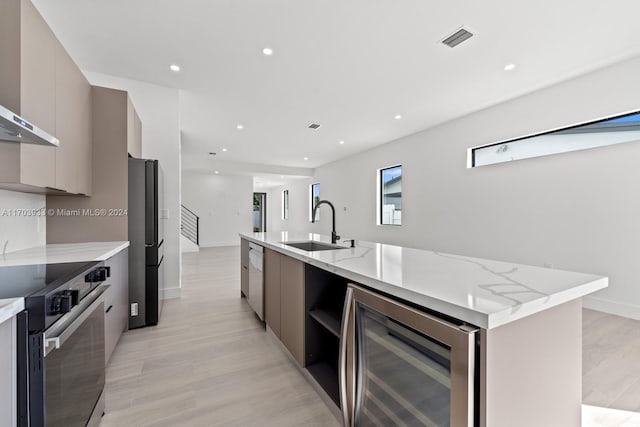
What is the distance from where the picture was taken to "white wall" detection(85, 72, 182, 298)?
11.3 feet

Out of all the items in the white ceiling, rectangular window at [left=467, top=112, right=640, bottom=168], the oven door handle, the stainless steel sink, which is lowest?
the oven door handle

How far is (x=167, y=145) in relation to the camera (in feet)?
11.7

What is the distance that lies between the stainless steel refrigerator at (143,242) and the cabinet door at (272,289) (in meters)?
1.18

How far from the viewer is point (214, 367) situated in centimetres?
197

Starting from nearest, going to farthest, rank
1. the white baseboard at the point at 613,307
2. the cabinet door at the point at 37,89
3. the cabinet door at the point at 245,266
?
the cabinet door at the point at 37,89, the white baseboard at the point at 613,307, the cabinet door at the point at 245,266

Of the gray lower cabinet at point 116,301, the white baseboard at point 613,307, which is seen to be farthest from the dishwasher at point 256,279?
the white baseboard at point 613,307

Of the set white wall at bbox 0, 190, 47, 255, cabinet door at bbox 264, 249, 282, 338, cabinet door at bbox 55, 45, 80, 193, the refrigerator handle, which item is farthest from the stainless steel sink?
white wall at bbox 0, 190, 47, 255

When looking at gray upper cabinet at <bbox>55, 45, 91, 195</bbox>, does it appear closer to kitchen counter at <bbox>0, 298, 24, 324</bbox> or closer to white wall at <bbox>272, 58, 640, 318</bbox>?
kitchen counter at <bbox>0, 298, 24, 324</bbox>

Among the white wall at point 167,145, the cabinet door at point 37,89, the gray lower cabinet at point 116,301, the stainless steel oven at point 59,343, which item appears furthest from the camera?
the white wall at point 167,145

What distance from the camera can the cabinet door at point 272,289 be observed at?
2141 millimetres

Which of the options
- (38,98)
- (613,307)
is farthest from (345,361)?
(613,307)

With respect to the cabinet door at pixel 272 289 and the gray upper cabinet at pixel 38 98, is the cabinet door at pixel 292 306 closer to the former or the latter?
the cabinet door at pixel 272 289

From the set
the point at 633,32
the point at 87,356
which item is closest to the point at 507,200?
the point at 633,32

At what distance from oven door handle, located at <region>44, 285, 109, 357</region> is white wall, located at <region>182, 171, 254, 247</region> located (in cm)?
834
